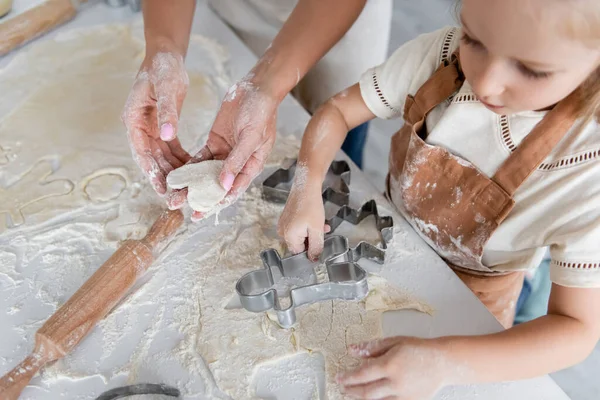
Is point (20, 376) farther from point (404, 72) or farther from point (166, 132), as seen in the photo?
point (404, 72)

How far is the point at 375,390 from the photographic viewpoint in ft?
2.17

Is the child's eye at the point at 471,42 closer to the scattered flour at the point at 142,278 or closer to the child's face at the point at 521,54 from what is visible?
the child's face at the point at 521,54

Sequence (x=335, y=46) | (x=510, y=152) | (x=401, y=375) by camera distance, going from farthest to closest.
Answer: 1. (x=335, y=46)
2. (x=510, y=152)
3. (x=401, y=375)

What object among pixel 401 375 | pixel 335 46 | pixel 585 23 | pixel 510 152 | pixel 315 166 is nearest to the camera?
pixel 585 23

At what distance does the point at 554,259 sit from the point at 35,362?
27.7 inches

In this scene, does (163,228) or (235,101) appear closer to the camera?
(163,228)

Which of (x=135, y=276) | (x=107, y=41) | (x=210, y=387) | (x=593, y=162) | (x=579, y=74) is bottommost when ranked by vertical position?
(x=210, y=387)

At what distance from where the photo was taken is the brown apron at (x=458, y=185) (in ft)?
2.50

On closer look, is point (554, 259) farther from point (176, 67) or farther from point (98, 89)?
point (98, 89)

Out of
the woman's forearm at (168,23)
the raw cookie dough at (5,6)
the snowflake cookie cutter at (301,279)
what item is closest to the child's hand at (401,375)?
the snowflake cookie cutter at (301,279)

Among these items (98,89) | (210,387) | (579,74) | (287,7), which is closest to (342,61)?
(287,7)

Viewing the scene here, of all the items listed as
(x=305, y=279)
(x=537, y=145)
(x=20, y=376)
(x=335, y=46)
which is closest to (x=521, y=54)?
(x=537, y=145)

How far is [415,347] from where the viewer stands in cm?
68

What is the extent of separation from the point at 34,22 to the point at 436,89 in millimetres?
973
